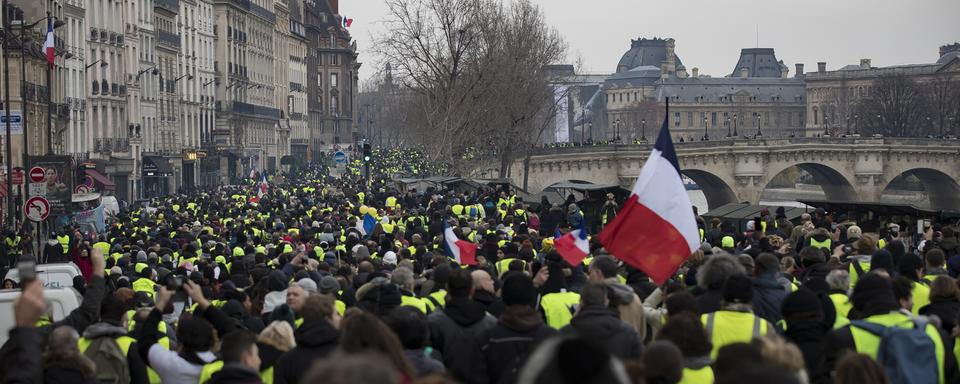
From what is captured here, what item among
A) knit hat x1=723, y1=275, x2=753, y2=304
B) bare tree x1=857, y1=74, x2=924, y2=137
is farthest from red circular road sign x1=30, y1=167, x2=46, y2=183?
bare tree x1=857, y1=74, x2=924, y2=137

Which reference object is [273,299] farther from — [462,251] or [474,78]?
[474,78]

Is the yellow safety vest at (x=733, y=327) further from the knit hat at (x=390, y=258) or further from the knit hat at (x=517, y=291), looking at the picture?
the knit hat at (x=390, y=258)

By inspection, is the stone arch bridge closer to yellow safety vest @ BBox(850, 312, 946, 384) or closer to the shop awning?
the shop awning

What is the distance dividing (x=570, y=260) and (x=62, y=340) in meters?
5.59

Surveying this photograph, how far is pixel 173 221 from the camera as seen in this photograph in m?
32.8

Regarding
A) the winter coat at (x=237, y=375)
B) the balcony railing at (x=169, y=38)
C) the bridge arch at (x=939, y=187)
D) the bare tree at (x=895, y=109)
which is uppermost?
the balcony railing at (x=169, y=38)

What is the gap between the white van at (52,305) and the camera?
13.8 metres

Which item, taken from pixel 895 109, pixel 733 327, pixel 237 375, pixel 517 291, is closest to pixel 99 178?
pixel 517 291

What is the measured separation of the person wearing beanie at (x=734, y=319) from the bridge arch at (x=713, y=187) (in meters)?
74.5

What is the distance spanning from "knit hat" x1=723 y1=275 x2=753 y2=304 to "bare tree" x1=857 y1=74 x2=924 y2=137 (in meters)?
120

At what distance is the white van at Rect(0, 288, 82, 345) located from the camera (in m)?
13.8

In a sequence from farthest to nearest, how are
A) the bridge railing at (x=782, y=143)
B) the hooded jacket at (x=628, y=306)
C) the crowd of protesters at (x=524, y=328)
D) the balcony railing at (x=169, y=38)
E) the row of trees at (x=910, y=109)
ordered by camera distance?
1. the row of trees at (x=910, y=109)
2. the balcony railing at (x=169, y=38)
3. the bridge railing at (x=782, y=143)
4. the hooded jacket at (x=628, y=306)
5. the crowd of protesters at (x=524, y=328)

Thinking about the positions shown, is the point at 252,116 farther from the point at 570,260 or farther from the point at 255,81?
the point at 570,260

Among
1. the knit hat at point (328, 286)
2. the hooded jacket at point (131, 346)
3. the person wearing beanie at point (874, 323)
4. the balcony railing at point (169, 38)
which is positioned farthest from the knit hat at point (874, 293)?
the balcony railing at point (169, 38)
